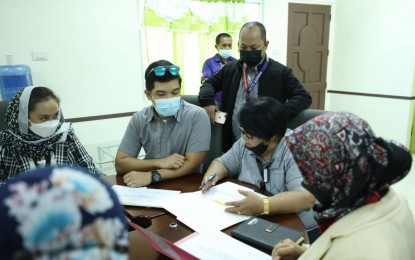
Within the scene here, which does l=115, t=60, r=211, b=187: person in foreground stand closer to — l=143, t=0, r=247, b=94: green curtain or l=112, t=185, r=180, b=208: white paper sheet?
l=112, t=185, r=180, b=208: white paper sheet

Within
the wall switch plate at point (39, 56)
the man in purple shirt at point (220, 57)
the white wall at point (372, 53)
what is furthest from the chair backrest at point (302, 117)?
the white wall at point (372, 53)

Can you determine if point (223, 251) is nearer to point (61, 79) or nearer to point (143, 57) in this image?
point (61, 79)

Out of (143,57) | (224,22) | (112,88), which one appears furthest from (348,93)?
(112,88)

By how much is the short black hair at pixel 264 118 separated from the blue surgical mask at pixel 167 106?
48cm

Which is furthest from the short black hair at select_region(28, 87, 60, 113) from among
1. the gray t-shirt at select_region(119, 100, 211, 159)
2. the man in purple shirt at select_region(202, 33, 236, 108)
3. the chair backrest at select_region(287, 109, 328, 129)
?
the man in purple shirt at select_region(202, 33, 236, 108)

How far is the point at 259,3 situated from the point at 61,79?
302cm

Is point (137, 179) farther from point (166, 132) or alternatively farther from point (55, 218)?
point (55, 218)

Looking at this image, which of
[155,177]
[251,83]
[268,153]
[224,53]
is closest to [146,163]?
[155,177]

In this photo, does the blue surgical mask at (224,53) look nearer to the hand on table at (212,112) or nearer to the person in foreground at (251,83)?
the person in foreground at (251,83)

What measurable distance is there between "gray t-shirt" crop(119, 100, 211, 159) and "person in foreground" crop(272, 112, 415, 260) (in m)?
1.08

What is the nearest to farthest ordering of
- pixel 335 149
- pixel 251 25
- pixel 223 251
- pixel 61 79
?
1. pixel 335 149
2. pixel 223 251
3. pixel 251 25
4. pixel 61 79

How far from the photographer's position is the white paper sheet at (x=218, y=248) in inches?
38.3

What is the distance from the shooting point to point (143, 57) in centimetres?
380

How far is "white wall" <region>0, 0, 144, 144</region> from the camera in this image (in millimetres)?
3016
